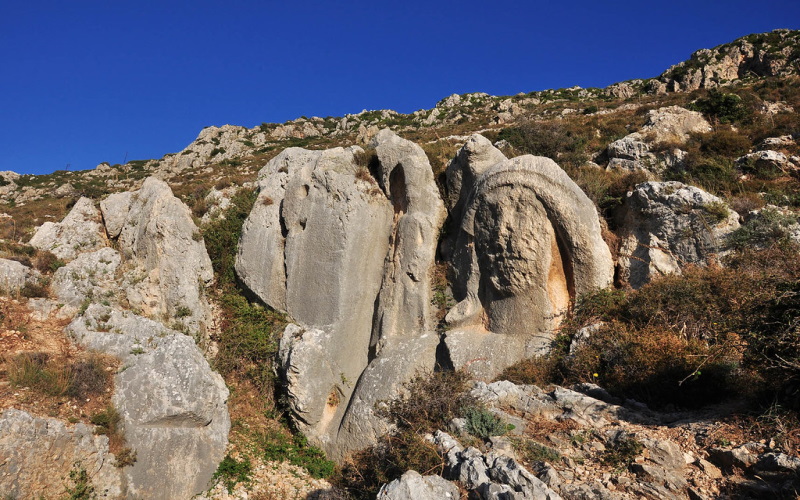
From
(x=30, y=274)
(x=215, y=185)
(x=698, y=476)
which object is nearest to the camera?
(x=698, y=476)

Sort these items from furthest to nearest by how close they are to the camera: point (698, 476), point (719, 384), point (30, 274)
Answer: point (30, 274) → point (719, 384) → point (698, 476)

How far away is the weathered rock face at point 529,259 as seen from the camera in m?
9.85

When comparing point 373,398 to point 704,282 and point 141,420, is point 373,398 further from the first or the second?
point 704,282

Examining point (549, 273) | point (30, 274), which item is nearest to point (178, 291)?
point (30, 274)

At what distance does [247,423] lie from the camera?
10.8 m

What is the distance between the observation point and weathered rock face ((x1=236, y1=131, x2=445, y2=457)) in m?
10.9

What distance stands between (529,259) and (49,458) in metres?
9.14

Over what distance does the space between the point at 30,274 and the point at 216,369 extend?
4.99 metres

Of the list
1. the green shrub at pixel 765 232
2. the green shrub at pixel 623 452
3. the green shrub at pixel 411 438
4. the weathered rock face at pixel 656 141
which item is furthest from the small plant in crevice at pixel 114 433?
the weathered rock face at pixel 656 141

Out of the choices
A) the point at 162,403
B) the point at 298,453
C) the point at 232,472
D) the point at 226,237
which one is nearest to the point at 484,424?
the point at 298,453

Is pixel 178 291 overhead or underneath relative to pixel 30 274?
underneath

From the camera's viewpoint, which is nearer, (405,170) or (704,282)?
(704,282)

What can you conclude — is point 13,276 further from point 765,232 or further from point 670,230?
point 765,232

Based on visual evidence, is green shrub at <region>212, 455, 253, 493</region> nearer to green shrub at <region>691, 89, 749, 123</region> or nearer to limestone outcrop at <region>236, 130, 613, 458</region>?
limestone outcrop at <region>236, 130, 613, 458</region>
